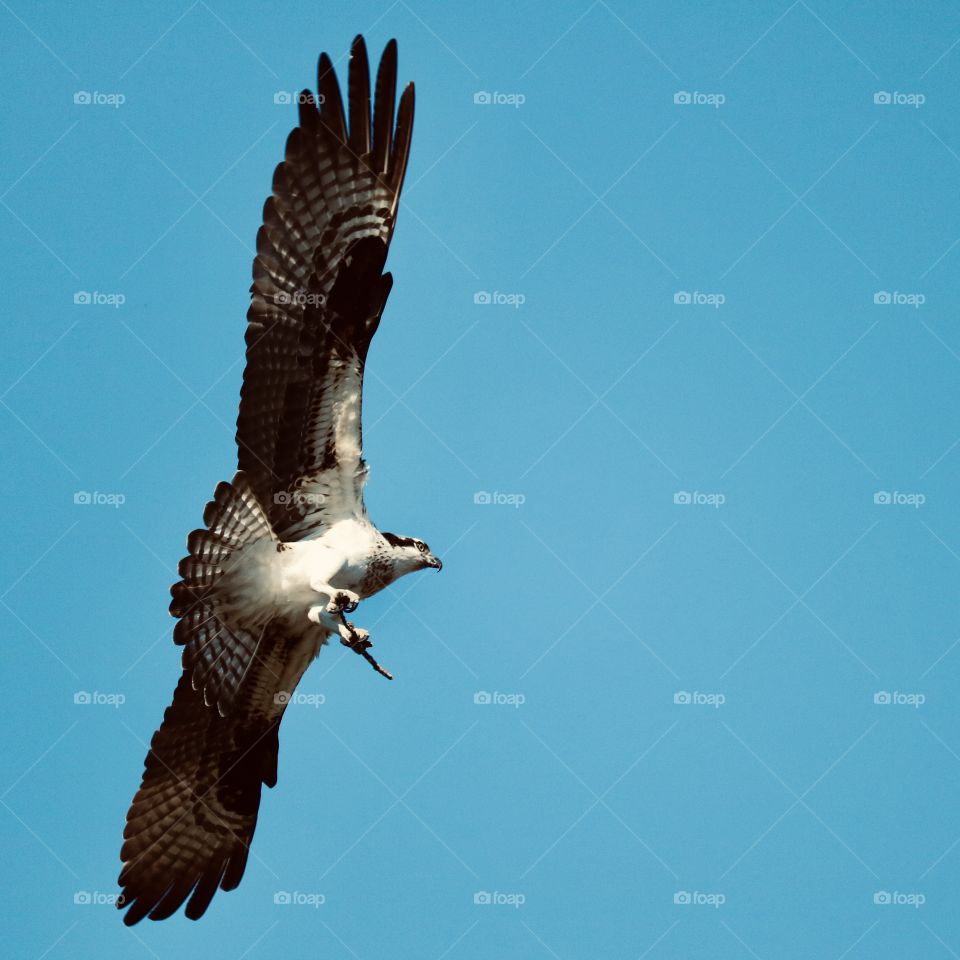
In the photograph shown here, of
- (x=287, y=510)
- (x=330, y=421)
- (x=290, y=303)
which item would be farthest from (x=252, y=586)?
(x=290, y=303)

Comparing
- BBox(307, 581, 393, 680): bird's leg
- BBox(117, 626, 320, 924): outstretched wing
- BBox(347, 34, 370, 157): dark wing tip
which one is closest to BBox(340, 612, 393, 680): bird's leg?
BBox(307, 581, 393, 680): bird's leg

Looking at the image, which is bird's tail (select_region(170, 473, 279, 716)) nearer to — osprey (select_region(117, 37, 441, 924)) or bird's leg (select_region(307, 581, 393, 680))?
osprey (select_region(117, 37, 441, 924))

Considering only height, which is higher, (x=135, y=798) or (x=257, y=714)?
(x=257, y=714)

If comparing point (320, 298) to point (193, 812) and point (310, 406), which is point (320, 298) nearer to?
point (310, 406)

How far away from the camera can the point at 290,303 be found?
10.4 metres

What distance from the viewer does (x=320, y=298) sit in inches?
412

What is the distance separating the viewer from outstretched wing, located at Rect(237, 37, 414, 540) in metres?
10.4

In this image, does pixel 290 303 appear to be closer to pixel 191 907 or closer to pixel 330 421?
pixel 330 421

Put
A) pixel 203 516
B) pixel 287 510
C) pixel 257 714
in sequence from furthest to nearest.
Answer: pixel 257 714 → pixel 287 510 → pixel 203 516

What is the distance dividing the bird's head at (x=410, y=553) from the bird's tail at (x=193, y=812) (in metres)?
1.78

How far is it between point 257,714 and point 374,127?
4396 millimetres

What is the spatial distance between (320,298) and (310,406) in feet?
2.44

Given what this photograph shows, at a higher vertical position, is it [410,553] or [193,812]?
[410,553]

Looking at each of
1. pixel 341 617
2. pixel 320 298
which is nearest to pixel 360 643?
pixel 341 617
